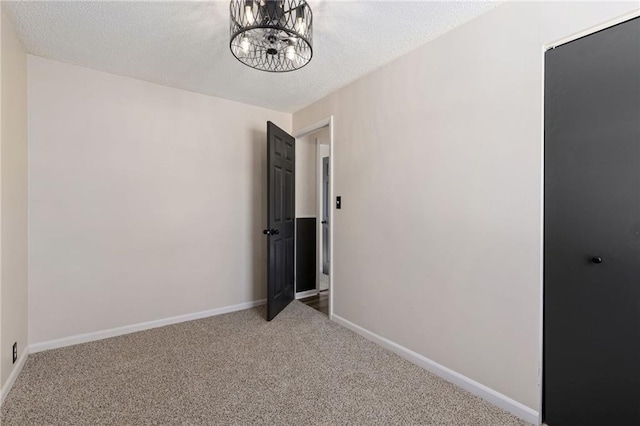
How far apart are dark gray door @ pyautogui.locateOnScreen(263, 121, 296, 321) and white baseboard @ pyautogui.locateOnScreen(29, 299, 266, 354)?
1.64 feet

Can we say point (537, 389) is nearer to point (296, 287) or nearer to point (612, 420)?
point (612, 420)

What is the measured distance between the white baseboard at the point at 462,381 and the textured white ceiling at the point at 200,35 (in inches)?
88.2

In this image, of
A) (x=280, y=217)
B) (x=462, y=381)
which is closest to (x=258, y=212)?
(x=280, y=217)

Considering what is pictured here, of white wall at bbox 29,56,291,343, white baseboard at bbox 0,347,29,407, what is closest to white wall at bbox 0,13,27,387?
white baseboard at bbox 0,347,29,407

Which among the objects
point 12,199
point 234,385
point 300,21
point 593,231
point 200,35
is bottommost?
point 234,385

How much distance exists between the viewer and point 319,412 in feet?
5.59

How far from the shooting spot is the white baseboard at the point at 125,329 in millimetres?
2416

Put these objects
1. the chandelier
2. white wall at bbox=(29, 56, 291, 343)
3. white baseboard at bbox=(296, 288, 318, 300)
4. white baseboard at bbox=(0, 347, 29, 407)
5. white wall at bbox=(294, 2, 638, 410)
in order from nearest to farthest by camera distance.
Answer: the chandelier, white wall at bbox=(294, 2, 638, 410), white baseboard at bbox=(0, 347, 29, 407), white wall at bbox=(29, 56, 291, 343), white baseboard at bbox=(296, 288, 318, 300)

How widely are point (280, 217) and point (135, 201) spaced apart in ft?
4.43

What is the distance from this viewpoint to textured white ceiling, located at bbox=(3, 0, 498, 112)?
5.86 feet

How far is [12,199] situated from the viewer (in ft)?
6.49

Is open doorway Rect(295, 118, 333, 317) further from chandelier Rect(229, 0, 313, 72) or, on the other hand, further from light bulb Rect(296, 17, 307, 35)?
light bulb Rect(296, 17, 307, 35)

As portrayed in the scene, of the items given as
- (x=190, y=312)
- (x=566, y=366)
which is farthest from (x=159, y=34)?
(x=566, y=366)

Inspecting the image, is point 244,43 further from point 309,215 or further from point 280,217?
point 309,215
